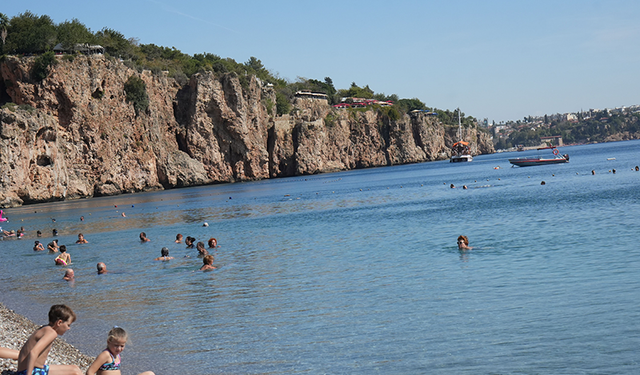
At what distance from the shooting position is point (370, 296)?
15.3 metres

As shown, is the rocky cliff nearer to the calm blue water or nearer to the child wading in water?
the calm blue water

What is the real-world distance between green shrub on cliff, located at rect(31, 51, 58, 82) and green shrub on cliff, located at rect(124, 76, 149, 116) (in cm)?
1223

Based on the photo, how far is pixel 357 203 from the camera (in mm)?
50438

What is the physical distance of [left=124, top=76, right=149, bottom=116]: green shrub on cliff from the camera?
84.2 m

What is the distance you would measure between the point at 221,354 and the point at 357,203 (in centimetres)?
3981

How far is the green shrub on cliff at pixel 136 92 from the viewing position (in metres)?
84.2

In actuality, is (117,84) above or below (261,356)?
above

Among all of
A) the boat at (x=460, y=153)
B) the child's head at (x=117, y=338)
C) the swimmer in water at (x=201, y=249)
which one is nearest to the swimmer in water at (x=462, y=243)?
the swimmer in water at (x=201, y=249)

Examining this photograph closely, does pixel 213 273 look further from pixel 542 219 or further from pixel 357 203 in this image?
pixel 357 203

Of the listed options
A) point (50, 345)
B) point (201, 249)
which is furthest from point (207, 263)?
point (50, 345)

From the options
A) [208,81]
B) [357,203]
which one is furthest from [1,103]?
[357,203]

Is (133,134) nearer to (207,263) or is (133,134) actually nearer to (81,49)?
(81,49)

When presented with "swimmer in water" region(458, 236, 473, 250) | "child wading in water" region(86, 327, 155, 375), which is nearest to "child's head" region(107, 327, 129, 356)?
"child wading in water" region(86, 327, 155, 375)

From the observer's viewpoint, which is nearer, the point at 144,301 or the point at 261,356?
the point at 261,356
